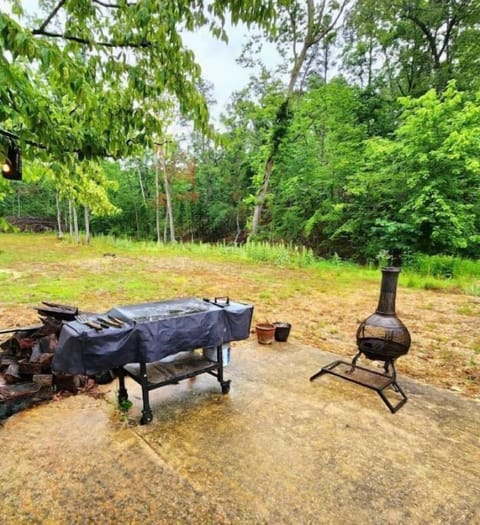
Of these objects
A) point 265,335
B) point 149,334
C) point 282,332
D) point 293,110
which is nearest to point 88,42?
point 149,334

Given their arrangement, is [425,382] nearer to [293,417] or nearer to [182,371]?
[293,417]

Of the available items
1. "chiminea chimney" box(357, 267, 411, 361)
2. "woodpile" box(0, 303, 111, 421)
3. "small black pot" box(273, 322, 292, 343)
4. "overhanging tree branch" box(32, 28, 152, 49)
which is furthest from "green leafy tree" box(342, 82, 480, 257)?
"woodpile" box(0, 303, 111, 421)

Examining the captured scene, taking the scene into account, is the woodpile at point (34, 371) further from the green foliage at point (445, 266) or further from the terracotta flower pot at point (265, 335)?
the green foliage at point (445, 266)

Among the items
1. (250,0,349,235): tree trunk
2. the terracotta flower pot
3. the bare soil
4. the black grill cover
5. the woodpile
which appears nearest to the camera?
the black grill cover

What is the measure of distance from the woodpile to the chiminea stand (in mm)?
2254

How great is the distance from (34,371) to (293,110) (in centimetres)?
1298

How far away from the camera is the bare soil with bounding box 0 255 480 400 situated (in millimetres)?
3393

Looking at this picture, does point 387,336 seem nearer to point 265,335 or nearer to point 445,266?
point 265,335

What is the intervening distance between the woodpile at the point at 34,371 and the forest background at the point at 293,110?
1316 millimetres

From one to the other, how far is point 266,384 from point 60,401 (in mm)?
1744

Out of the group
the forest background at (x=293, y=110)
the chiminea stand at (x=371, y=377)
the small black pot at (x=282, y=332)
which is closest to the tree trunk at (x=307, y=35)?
the forest background at (x=293, y=110)

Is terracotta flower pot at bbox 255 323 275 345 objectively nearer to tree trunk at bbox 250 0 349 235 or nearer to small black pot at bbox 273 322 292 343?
small black pot at bbox 273 322 292 343

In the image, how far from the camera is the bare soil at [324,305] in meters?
3.39

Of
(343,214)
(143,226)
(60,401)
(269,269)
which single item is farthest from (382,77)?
(143,226)
